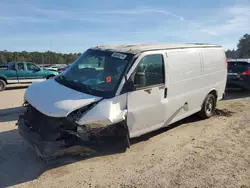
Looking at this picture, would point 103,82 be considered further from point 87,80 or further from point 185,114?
point 185,114

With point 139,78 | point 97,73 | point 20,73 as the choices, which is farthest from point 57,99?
point 20,73

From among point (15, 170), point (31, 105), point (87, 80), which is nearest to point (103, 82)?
point (87, 80)

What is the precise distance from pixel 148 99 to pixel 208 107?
3091 mm

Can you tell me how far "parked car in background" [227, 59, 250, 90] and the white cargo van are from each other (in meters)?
5.63

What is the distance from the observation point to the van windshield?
4.73 metres

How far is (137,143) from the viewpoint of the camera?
18.1 feet

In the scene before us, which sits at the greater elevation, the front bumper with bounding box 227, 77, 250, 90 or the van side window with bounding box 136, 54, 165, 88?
the van side window with bounding box 136, 54, 165, 88

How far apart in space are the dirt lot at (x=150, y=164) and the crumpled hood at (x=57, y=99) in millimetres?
1018

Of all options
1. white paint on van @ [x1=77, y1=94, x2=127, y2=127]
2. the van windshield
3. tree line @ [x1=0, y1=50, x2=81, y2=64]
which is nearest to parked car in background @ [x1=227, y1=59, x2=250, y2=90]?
the van windshield

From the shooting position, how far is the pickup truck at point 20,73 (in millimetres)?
15123

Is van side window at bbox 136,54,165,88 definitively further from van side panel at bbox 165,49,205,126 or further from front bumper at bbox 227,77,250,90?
front bumper at bbox 227,77,250,90

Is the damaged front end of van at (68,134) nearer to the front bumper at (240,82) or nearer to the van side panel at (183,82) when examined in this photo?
the van side panel at (183,82)

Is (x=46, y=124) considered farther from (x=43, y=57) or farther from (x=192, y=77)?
(x=43, y=57)

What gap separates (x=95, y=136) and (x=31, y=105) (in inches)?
51.9
